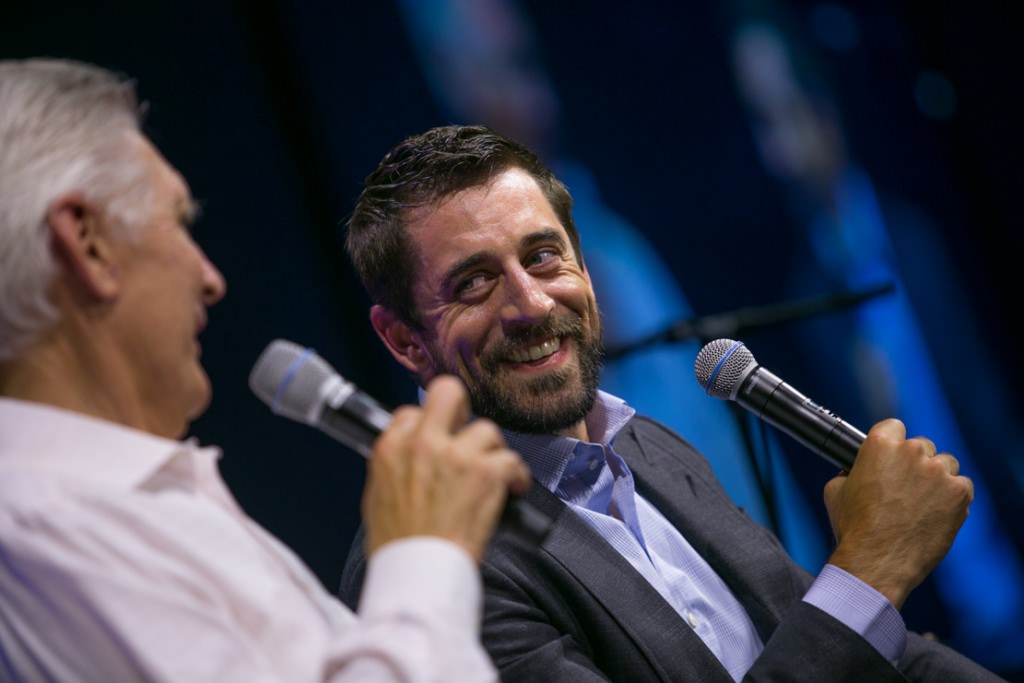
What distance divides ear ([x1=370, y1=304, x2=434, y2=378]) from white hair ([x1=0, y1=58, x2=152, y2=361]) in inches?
35.5

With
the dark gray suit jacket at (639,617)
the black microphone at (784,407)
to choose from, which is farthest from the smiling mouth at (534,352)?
the black microphone at (784,407)

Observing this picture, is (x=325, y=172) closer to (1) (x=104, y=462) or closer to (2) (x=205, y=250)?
(2) (x=205, y=250)

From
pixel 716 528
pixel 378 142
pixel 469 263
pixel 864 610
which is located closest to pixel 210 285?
pixel 469 263

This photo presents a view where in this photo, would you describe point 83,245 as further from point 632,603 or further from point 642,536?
point 642,536

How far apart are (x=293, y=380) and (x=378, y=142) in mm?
2022

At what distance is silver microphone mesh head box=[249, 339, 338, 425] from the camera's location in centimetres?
110

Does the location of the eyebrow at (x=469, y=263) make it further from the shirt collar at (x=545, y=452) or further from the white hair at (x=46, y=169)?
the white hair at (x=46, y=169)

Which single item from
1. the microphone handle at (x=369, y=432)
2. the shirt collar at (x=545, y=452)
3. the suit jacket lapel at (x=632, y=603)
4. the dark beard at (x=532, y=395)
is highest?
the microphone handle at (x=369, y=432)

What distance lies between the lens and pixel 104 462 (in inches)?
37.5

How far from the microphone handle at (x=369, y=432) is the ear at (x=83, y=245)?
0.84 ft

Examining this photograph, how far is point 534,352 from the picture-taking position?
180 cm

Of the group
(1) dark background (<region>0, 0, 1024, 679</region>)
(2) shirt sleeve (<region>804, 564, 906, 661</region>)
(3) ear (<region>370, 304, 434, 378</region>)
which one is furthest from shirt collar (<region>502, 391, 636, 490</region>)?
(1) dark background (<region>0, 0, 1024, 679</region>)

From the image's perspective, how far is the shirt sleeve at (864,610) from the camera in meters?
1.39

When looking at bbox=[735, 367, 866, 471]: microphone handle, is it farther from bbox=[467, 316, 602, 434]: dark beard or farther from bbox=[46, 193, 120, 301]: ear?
bbox=[46, 193, 120, 301]: ear
